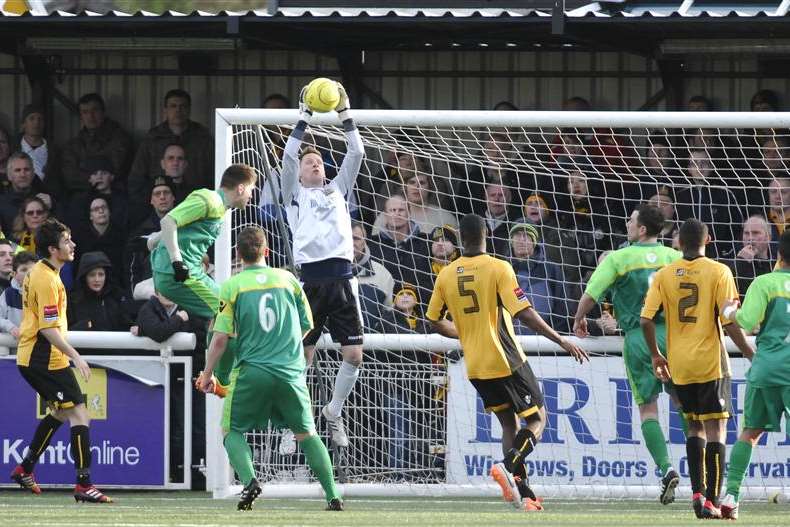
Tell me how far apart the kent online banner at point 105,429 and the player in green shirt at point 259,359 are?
2303mm

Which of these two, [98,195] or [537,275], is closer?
[537,275]

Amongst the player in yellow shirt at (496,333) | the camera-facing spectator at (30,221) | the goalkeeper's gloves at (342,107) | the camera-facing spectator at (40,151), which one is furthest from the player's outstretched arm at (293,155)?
the camera-facing spectator at (40,151)

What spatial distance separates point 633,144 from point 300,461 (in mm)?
3732

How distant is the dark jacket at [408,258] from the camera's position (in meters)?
11.3

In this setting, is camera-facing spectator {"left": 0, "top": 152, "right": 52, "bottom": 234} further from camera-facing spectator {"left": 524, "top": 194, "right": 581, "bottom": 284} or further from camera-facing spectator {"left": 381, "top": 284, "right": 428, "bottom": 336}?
camera-facing spectator {"left": 524, "top": 194, "right": 581, "bottom": 284}

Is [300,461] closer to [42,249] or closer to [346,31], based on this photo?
[42,249]

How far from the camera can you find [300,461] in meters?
11.0

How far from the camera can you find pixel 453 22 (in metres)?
12.3

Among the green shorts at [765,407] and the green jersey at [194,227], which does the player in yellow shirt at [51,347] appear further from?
the green shorts at [765,407]

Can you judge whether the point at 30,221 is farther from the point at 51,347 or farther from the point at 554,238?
the point at 554,238

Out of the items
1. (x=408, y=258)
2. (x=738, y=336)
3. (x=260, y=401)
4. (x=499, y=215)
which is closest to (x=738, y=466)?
(x=738, y=336)

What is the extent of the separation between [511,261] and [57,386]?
3259mm

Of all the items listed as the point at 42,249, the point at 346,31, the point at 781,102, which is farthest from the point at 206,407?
the point at 781,102

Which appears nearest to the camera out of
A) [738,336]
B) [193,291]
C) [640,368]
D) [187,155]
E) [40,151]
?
[738,336]
